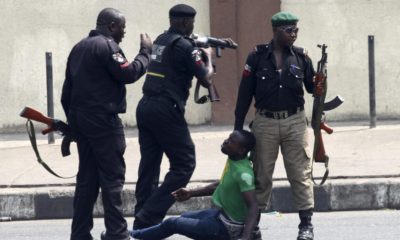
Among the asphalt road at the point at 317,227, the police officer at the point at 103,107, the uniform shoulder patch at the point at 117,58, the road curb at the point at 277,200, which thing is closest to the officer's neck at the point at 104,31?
the police officer at the point at 103,107

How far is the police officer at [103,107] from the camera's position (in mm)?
8172

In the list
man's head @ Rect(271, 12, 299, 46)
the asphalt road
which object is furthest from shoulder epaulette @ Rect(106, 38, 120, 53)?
the asphalt road

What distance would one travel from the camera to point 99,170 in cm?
827

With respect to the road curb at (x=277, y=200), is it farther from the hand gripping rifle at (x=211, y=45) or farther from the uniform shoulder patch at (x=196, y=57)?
the uniform shoulder patch at (x=196, y=57)

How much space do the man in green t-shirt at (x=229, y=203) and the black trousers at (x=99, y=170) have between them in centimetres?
40

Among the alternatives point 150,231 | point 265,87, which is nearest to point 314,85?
point 265,87

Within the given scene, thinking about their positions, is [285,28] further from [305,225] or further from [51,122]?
[51,122]

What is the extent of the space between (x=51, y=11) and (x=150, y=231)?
5.83 m

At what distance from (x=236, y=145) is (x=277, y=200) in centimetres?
210

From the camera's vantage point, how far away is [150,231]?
8203 millimetres

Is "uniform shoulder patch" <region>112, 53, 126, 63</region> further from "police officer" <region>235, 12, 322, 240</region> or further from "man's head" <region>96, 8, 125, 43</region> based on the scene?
"police officer" <region>235, 12, 322, 240</region>

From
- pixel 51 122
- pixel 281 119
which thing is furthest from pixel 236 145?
pixel 51 122

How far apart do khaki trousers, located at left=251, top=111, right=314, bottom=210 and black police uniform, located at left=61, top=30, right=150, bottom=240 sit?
0.94 metres

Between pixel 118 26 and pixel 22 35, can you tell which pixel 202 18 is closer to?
pixel 22 35
